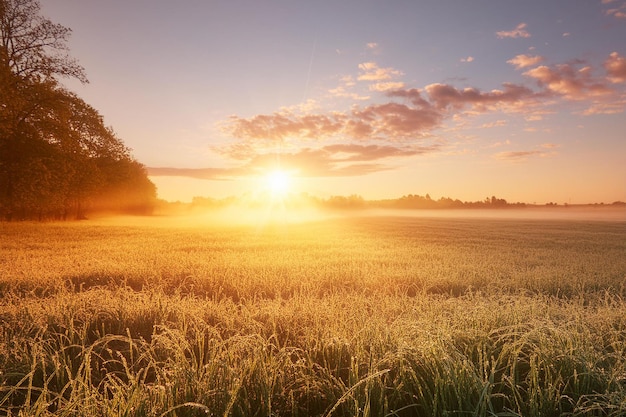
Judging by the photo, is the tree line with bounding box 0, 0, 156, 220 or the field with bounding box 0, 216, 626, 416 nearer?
the field with bounding box 0, 216, 626, 416

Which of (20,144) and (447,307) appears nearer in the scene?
(447,307)

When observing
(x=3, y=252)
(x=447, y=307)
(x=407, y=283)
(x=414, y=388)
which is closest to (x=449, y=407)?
(x=414, y=388)

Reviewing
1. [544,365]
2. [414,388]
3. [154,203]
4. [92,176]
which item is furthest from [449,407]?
[154,203]

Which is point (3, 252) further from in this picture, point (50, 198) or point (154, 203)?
point (154, 203)

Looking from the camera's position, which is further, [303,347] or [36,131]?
[36,131]

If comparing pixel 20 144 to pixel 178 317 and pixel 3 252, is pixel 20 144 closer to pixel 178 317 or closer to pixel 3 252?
pixel 3 252

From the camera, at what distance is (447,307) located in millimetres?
6672

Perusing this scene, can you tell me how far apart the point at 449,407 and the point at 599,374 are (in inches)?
61.9

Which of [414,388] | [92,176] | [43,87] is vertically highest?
[43,87]

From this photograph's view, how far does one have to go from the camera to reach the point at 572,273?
13273mm

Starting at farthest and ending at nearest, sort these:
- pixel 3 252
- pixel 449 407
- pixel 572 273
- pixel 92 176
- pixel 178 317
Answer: pixel 92 176 → pixel 3 252 → pixel 572 273 → pixel 178 317 → pixel 449 407

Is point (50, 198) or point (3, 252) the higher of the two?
point (50, 198)

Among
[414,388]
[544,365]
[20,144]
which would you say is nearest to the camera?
[414,388]

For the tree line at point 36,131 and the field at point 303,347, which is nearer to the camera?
the field at point 303,347
